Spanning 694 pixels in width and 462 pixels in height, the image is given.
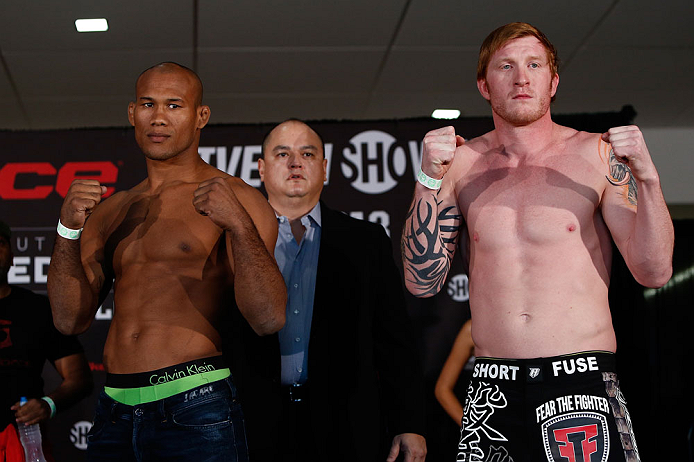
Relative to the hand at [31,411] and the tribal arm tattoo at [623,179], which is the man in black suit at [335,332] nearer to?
the hand at [31,411]

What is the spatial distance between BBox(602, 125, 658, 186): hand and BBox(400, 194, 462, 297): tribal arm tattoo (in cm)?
50

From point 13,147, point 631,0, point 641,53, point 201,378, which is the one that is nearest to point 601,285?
point 201,378

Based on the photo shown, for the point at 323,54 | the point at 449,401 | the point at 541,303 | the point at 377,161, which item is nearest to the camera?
the point at 541,303

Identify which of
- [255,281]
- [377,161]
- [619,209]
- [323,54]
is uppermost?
[323,54]

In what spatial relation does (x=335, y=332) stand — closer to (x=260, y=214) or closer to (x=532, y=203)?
(x=260, y=214)

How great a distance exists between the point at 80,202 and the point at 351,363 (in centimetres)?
118

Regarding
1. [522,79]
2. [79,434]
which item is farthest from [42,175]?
[522,79]

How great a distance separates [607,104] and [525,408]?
3801 mm

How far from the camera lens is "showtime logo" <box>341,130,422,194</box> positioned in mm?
4102

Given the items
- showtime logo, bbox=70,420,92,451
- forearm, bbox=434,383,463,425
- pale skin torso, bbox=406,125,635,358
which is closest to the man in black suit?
pale skin torso, bbox=406,125,635,358

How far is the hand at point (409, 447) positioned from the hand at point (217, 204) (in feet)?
3.67

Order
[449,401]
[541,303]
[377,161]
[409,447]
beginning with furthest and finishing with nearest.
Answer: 1. [377,161]
2. [449,401]
3. [409,447]
4. [541,303]

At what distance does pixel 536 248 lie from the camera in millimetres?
1992

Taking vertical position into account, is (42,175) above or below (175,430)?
above
